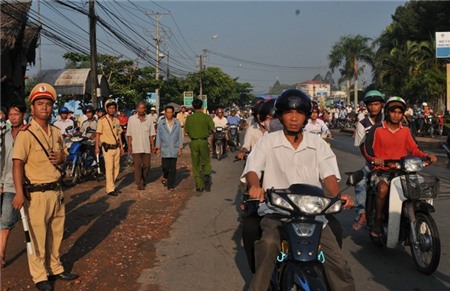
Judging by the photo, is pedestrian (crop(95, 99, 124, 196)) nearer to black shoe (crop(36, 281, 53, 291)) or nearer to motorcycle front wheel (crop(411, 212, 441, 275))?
black shoe (crop(36, 281, 53, 291))

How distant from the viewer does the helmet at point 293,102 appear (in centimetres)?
338

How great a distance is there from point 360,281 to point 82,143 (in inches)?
307

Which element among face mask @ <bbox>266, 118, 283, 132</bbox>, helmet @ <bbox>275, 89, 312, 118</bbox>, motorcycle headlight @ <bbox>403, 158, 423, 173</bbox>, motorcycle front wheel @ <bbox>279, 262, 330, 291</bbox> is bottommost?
motorcycle front wheel @ <bbox>279, 262, 330, 291</bbox>

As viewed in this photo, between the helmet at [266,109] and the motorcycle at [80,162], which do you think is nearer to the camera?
the helmet at [266,109]

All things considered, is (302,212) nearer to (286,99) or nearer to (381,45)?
(286,99)

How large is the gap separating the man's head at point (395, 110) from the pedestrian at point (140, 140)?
18.5 feet

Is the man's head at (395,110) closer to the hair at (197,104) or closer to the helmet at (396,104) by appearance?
the helmet at (396,104)

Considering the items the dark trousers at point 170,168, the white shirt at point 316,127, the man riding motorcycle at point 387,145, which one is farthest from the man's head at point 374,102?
the dark trousers at point 170,168

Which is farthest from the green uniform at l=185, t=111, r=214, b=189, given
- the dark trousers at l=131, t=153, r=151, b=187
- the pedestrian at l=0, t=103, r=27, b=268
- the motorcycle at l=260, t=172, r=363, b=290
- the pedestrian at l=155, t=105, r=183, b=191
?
the motorcycle at l=260, t=172, r=363, b=290

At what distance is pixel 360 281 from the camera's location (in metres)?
4.60

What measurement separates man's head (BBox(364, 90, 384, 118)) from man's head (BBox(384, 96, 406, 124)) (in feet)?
2.71

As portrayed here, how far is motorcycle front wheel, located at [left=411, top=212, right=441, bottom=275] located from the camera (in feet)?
15.0

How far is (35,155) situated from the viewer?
4441 mm

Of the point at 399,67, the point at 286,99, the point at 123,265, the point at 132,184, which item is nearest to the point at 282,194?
the point at 286,99
